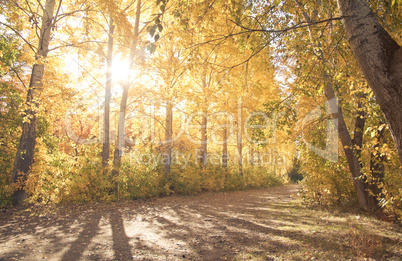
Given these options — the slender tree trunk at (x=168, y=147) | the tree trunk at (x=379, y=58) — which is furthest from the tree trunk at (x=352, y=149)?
the slender tree trunk at (x=168, y=147)

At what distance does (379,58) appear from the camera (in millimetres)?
2469

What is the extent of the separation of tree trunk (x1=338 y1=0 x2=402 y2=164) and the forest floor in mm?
2303

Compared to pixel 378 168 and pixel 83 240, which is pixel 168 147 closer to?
pixel 83 240

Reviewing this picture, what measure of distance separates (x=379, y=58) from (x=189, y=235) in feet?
14.7

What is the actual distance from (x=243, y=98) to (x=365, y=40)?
10784 mm

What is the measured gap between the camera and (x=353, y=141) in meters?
7.18

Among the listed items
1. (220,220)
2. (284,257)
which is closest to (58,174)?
(220,220)

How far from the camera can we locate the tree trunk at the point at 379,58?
2373mm

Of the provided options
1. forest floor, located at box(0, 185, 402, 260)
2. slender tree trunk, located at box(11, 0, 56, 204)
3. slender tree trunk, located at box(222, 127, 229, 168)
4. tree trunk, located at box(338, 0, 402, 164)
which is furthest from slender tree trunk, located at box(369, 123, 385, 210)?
Result: slender tree trunk, located at box(222, 127, 229, 168)

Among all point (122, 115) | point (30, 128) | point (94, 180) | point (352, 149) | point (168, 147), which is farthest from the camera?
point (168, 147)

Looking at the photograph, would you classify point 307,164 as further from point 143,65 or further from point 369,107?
point 143,65

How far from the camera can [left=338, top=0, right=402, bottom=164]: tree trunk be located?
7.79 feet

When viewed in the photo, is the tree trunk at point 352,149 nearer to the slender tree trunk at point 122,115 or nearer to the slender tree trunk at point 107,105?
the slender tree trunk at point 122,115

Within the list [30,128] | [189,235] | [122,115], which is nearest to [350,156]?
[189,235]
